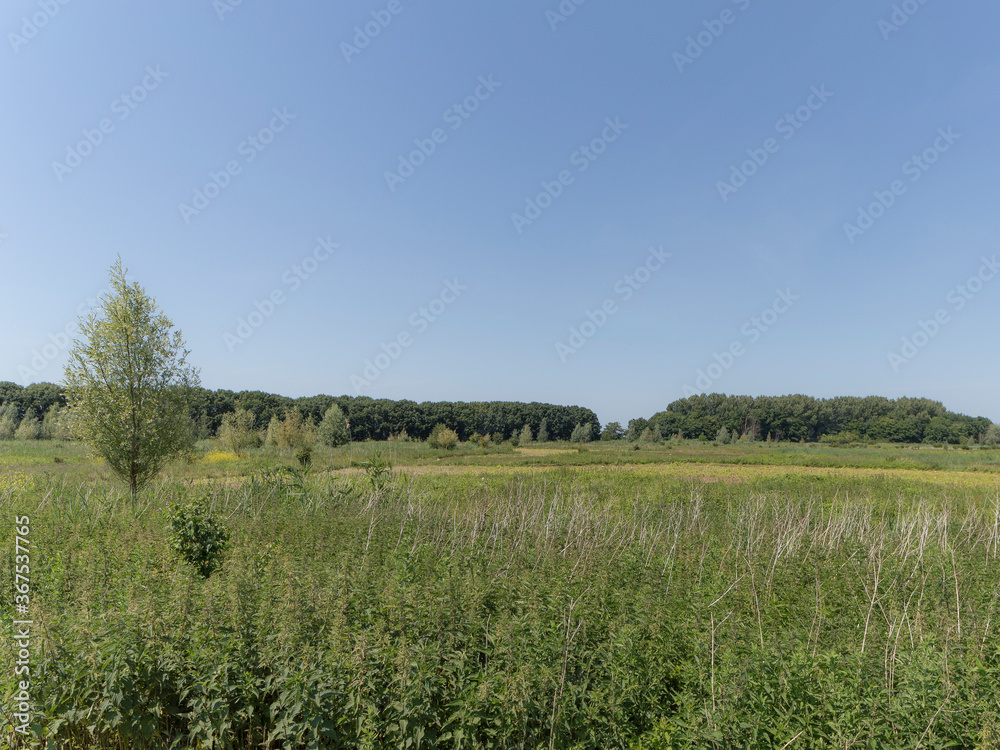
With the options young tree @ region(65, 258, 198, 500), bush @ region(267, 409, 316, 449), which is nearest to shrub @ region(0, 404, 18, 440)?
bush @ region(267, 409, 316, 449)

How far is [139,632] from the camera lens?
3.72 m

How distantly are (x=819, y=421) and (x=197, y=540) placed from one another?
377ft

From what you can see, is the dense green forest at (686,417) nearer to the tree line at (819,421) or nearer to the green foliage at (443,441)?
the tree line at (819,421)

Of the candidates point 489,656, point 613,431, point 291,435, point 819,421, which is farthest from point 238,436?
point 819,421

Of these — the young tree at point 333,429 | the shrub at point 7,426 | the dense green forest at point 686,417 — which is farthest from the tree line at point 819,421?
the shrub at point 7,426

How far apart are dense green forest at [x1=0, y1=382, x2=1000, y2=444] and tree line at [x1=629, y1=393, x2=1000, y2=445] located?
→ 18 cm

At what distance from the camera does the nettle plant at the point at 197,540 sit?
6.78 metres

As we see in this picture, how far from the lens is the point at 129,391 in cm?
1240

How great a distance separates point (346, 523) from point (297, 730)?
5.40m

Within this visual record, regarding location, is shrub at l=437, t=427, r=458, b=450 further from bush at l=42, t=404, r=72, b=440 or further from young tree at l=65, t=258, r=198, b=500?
young tree at l=65, t=258, r=198, b=500

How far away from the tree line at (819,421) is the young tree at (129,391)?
258 feet

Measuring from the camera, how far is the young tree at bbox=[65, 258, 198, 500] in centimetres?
1200

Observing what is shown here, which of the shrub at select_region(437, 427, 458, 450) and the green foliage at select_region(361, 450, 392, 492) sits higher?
the green foliage at select_region(361, 450, 392, 492)

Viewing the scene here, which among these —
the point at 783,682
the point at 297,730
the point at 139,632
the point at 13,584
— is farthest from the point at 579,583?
the point at 13,584
